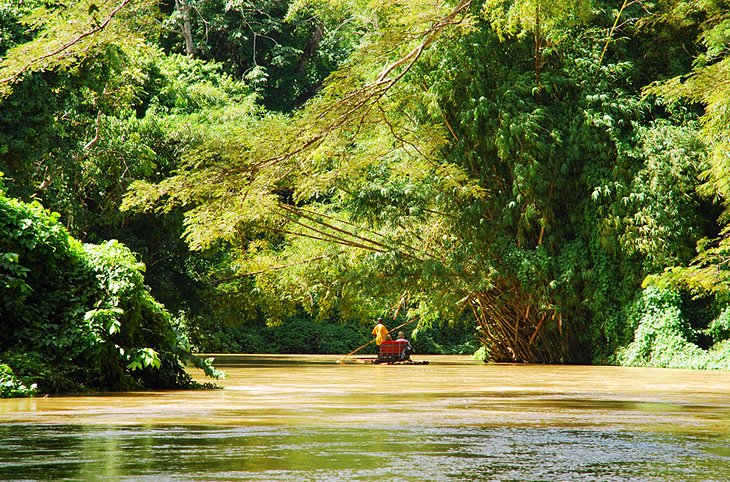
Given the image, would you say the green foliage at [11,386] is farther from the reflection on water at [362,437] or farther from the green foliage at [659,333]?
the green foliage at [659,333]

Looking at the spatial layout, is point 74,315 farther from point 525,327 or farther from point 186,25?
point 186,25

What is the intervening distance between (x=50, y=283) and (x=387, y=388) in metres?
3.82

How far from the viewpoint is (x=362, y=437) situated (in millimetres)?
5652

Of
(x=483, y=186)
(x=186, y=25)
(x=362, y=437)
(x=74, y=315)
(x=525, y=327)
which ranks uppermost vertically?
(x=186, y=25)

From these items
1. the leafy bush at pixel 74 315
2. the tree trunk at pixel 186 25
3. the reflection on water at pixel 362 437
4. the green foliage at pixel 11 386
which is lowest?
the reflection on water at pixel 362 437

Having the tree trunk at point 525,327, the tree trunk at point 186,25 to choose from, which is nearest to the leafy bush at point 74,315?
the tree trunk at point 525,327

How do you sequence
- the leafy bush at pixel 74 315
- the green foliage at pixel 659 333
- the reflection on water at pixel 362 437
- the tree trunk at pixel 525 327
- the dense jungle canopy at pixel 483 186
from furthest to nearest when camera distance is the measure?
the tree trunk at pixel 525 327 → the green foliage at pixel 659 333 → the dense jungle canopy at pixel 483 186 → the leafy bush at pixel 74 315 → the reflection on water at pixel 362 437

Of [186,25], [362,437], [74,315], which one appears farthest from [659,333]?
[186,25]

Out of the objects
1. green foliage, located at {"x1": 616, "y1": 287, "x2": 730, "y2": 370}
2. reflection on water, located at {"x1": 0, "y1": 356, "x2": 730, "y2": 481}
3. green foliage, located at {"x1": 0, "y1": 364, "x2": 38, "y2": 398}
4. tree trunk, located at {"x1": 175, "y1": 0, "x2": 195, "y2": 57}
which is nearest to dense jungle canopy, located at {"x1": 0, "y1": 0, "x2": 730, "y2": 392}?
green foliage, located at {"x1": 616, "y1": 287, "x2": 730, "y2": 370}

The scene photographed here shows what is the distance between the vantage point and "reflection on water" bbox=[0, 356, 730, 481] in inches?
168

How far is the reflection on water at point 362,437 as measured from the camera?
428 cm

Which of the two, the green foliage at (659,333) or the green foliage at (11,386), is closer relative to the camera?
the green foliage at (11,386)

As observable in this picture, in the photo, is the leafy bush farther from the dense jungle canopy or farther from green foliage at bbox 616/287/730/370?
green foliage at bbox 616/287/730/370

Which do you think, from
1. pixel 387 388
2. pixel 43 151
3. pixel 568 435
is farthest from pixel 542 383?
pixel 43 151
